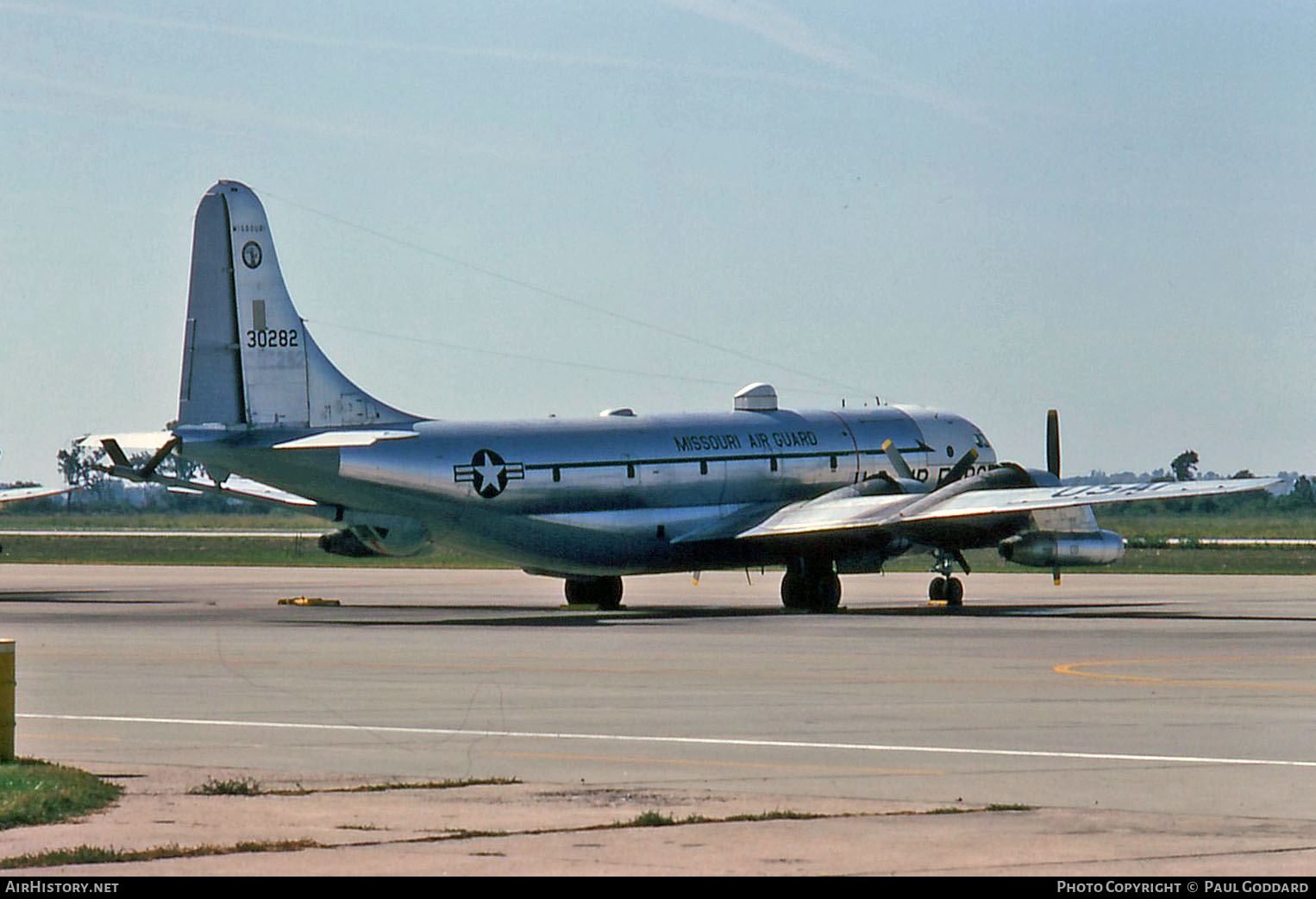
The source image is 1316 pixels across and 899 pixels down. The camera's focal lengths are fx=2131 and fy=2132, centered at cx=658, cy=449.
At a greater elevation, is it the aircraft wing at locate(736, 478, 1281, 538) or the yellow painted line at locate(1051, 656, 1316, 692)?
the aircraft wing at locate(736, 478, 1281, 538)

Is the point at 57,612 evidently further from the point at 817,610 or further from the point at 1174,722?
the point at 1174,722

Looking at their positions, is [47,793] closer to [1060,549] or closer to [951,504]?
[951,504]

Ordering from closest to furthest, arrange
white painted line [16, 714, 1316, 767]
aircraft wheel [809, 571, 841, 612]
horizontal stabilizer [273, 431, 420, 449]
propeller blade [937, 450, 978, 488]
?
1. white painted line [16, 714, 1316, 767]
2. horizontal stabilizer [273, 431, 420, 449]
3. aircraft wheel [809, 571, 841, 612]
4. propeller blade [937, 450, 978, 488]

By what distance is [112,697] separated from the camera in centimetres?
2469

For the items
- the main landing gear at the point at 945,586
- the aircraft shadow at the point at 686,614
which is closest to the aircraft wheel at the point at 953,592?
the main landing gear at the point at 945,586

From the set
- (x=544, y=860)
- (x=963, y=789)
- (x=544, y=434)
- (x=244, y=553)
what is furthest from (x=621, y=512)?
(x=244, y=553)

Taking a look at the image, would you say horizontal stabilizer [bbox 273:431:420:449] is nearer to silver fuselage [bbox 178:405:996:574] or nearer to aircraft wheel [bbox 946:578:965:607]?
silver fuselage [bbox 178:405:996:574]

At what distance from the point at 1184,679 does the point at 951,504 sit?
17899 mm

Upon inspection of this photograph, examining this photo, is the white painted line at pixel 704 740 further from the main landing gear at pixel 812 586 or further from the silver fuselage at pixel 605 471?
the main landing gear at pixel 812 586

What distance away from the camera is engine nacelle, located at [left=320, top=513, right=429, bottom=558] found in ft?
141

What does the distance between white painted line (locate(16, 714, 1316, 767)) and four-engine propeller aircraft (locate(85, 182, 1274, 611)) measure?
59.9 feet

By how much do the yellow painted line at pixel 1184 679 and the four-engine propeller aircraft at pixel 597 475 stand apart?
10499 millimetres

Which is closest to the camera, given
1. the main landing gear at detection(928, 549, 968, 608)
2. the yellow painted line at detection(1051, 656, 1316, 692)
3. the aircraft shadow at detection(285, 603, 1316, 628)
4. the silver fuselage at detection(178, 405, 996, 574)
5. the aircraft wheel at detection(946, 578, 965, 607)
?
the yellow painted line at detection(1051, 656, 1316, 692)

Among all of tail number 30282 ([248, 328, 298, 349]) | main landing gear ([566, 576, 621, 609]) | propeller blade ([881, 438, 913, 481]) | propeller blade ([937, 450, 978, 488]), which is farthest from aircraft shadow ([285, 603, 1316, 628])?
tail number 30282 ([248, 328, 298, 349])
